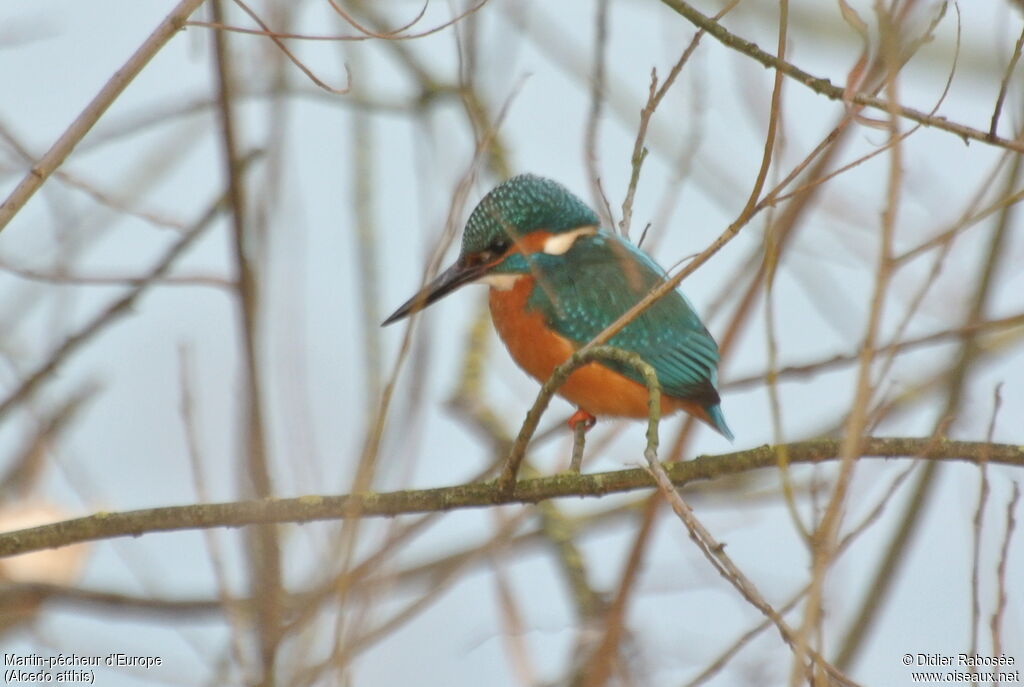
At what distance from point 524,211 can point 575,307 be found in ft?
1.22

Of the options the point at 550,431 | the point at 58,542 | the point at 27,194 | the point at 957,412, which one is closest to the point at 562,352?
the point at 550,431

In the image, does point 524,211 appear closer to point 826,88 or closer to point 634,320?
point 634,320

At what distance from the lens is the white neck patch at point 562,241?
12.0 feet

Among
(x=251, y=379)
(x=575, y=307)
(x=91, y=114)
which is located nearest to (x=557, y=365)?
(x=575, y=307)

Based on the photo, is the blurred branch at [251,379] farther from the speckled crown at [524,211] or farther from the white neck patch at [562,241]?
the white neck patch at [562,241]

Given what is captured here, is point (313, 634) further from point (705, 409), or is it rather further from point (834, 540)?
point (705, 409)

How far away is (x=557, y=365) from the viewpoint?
316 centimetres

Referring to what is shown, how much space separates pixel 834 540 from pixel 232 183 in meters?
1.63

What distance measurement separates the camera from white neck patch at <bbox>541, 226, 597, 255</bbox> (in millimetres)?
3664

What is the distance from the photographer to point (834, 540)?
4.69 ft

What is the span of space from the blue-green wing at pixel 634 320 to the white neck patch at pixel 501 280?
0.09m

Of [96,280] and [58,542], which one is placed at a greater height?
[96,280]

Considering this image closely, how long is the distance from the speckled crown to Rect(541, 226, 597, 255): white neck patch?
0.05ft

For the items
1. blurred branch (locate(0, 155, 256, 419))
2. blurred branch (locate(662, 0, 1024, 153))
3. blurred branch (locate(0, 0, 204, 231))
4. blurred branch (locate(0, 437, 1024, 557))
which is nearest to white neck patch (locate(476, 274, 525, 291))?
blurred branch (locate(0, 155, 256, 419))
